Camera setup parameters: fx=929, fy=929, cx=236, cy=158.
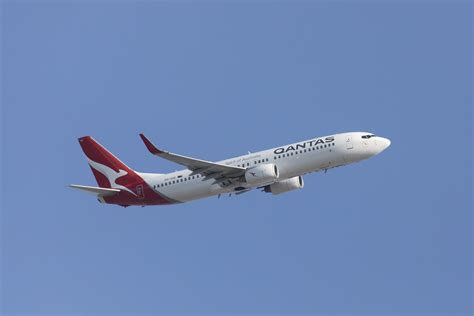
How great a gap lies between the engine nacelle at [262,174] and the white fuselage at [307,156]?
25.9 inches

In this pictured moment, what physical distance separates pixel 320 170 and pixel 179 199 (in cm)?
1078

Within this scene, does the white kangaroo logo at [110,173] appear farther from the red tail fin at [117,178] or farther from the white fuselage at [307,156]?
the white fuselage at [307,156]

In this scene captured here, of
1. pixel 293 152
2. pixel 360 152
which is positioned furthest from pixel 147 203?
pixel 360 152

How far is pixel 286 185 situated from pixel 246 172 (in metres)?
5.20

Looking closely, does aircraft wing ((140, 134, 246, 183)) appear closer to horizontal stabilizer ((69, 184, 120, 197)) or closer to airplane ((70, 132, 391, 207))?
airplane ((70, 132, 391, 207))

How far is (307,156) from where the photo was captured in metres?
65.7

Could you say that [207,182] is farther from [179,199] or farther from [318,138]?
[318,138]

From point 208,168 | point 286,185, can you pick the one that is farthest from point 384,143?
point 208,168

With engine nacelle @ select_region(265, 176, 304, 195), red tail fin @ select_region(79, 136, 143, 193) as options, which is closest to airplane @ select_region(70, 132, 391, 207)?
engine nacelle @ select_region(265, 176, 304, 195)

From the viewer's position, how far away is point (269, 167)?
65.6 meters

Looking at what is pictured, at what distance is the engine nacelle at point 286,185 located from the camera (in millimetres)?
70438

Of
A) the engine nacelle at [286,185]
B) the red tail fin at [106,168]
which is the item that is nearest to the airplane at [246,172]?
the engine nacelle at [286,185]

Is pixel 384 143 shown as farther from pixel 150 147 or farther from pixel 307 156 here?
pixel 150 147

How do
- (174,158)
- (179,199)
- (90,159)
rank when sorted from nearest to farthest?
(174,158), (179,199), (90,159)
